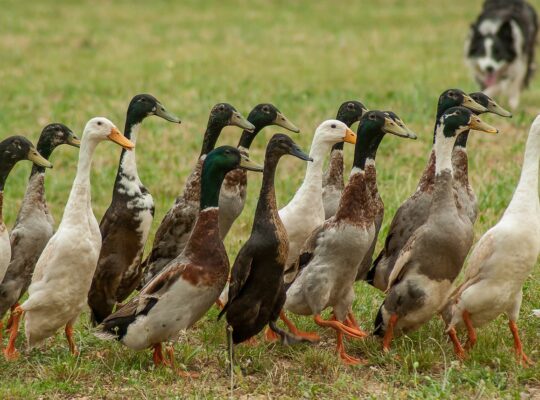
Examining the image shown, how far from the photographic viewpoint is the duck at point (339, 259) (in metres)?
5.98

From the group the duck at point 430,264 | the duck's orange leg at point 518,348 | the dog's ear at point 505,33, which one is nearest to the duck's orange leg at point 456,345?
the duck at point 430,264

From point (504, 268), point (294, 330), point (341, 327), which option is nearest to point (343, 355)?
point (341, 327)

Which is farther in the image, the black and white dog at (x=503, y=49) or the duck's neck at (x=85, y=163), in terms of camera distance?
the black and white dog at (x=503, y=49)

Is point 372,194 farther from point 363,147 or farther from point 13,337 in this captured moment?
point 13,337

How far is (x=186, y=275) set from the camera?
18.6ft

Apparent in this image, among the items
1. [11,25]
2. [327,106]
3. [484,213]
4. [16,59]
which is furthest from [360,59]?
[484,213]

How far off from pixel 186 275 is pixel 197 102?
8.15 meters

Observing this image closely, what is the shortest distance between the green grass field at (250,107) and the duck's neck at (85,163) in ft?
3.21

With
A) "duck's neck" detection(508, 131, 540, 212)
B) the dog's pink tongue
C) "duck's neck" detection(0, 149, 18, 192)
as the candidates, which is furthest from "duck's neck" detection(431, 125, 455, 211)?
the dog's pink tongue

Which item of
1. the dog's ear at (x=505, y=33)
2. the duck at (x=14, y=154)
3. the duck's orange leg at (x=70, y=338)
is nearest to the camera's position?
the duck's orange leg at (x=70, y=338)

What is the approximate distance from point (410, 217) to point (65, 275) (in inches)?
86.5

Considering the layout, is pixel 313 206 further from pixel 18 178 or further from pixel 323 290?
pixel 18 178

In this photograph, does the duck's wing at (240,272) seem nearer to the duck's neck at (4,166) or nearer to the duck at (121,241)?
the duck at (121,241)

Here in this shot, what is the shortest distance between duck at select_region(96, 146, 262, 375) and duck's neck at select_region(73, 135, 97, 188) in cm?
74
